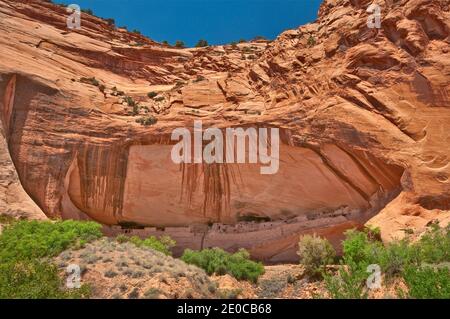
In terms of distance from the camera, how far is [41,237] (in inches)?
583

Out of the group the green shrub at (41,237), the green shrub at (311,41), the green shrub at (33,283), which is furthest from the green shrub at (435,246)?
the green shrub at (311,41)

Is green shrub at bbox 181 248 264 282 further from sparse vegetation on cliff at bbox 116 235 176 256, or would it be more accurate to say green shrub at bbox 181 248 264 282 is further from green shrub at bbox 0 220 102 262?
green shrub at bbox 0 220 102 262

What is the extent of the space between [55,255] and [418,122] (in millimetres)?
14554

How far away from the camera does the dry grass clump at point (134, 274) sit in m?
10.9

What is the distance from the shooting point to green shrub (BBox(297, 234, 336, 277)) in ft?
51.9

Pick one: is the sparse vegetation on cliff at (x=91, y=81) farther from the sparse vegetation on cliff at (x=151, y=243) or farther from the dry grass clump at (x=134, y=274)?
the dry grass clump at (x=134, y=274)

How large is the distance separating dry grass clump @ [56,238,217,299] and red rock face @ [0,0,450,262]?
6386 millimetres

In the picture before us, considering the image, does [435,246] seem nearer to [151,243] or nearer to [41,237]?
[151,243]

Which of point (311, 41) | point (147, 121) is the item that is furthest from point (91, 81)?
point (311, 41)
